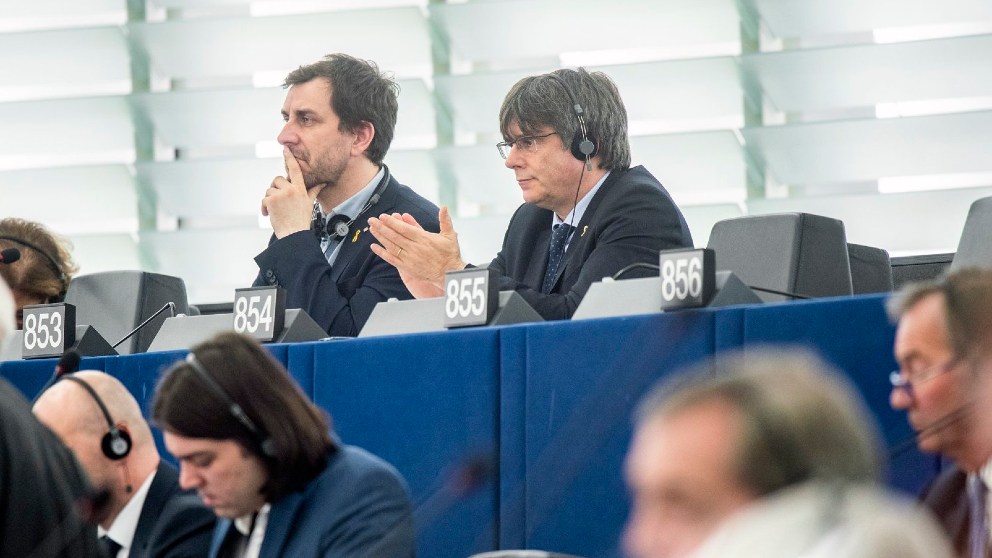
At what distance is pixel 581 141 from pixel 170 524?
5.02 feet

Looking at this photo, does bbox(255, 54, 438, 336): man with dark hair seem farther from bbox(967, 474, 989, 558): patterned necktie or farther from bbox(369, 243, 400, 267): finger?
bbox(967, 474, 989, 558): patterned necktie

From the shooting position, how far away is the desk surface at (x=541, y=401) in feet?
8.48

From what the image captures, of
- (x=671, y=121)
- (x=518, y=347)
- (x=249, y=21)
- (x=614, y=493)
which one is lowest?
(x=614, y=493)

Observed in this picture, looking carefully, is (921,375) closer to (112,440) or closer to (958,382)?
(958,382)

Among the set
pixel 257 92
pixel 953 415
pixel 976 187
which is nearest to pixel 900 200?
pixel 976 187

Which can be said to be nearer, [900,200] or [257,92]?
[900,200]

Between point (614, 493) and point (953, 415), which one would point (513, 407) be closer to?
point (614, 493)

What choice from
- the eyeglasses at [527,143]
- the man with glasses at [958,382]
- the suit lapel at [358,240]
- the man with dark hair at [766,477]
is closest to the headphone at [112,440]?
the suit lapel at [358,240]

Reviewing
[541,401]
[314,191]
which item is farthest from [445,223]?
[541,401]

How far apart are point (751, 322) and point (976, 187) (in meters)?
2.93

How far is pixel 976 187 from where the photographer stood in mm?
5266

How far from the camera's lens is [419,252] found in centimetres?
352

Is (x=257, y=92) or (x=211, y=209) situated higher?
(x=257, y=92)

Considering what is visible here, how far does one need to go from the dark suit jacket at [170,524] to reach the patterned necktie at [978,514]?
1.24 metres
